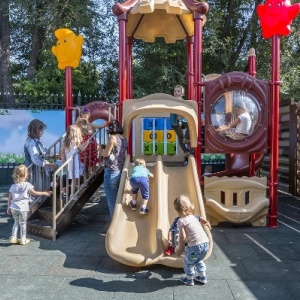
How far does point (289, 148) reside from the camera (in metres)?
11.4

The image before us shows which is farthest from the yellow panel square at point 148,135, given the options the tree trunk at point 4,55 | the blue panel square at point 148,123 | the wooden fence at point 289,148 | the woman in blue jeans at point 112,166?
the tree trunk at point 4,55

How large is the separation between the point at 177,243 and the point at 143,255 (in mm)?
533

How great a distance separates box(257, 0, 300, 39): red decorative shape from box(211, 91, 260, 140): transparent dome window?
4.19ft

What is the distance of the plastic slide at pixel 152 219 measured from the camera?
4777mm

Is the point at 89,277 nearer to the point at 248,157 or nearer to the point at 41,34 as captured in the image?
the point at 248,157

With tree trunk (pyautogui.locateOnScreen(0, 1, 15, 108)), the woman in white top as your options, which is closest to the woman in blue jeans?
the woman in white top

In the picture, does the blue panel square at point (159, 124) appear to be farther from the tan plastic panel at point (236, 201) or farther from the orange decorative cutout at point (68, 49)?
the orange decorative cutout at point (68, 49)

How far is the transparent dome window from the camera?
766 cm

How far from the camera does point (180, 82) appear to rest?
664 inches

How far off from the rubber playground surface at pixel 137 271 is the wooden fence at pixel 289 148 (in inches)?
186

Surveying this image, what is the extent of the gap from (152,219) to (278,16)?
4.57 m

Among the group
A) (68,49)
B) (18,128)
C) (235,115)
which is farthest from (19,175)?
(18,128)

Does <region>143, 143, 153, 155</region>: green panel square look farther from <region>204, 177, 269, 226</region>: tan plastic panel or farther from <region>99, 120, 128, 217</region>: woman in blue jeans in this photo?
<region>99, 120, 128, 217</region>: woman in blue jeans

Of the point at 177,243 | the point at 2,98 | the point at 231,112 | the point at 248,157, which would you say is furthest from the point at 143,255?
the point at 2,98
